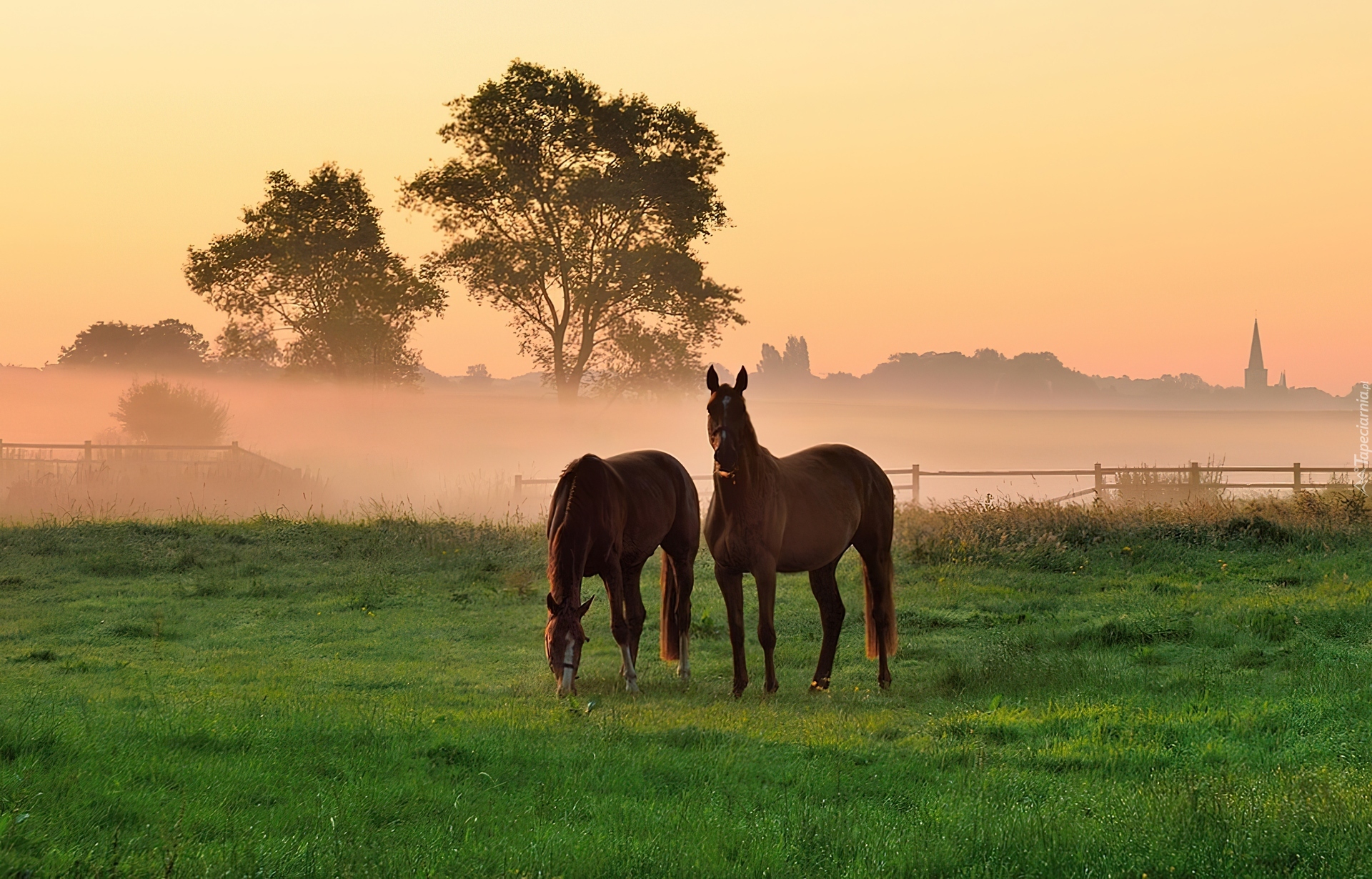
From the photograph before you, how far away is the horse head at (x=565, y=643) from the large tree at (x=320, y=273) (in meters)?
34.5

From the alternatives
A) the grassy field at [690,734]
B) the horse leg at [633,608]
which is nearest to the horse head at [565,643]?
the grassy field at [690,734]

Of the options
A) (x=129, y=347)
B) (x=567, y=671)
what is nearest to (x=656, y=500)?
(x=567, y=671)

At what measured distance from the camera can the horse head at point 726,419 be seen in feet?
29.9

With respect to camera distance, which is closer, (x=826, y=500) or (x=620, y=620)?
(x=620, y=620)

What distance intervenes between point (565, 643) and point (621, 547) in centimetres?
182

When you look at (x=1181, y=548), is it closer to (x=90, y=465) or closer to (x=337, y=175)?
(x=90, y=465)

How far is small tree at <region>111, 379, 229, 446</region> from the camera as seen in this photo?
136 feet

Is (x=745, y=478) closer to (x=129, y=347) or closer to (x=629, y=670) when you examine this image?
(x=629, y=670)

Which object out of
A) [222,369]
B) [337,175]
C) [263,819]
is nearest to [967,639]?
[263,819]

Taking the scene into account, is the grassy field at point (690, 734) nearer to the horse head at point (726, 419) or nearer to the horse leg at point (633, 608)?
the horse leg at point (633, 608)

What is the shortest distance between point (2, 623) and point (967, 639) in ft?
39.8

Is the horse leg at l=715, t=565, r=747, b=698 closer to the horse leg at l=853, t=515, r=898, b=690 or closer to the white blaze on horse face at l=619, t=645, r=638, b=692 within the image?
the white blaze on horse face at l=619, t=645, r=638, b=692

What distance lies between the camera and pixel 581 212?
38.1m

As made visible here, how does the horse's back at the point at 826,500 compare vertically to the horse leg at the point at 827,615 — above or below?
above
